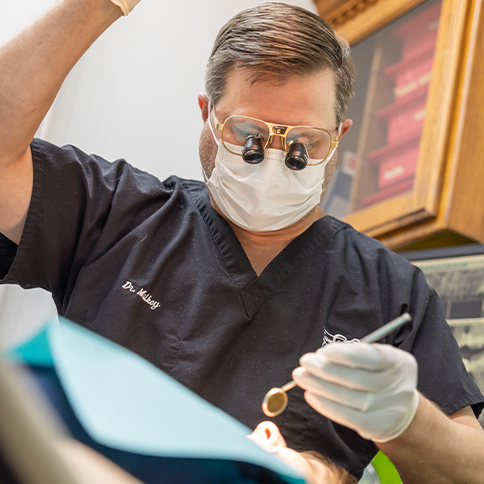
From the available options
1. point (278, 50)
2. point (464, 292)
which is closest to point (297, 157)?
point (278, 50)

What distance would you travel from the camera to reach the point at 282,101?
4.22 ft

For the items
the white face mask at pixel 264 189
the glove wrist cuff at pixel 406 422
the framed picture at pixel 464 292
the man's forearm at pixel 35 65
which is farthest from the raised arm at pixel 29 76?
the framed picture at pixel 464 292

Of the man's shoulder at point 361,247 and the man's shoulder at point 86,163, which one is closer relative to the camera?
the man's shoulder at point 86,163

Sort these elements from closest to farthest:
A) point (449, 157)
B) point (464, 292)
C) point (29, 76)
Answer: point (29, 76)
point (464, 292)
point (449, 157)

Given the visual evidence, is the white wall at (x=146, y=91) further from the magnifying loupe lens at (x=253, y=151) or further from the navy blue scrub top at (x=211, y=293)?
the magnifying loupe lens at (x=253, y=151)

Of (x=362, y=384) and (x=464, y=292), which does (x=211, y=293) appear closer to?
(x=362, y=384)

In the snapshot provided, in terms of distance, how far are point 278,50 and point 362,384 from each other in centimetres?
81

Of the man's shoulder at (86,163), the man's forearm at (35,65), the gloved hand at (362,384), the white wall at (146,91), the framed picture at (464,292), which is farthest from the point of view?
the white wall at (146,91)

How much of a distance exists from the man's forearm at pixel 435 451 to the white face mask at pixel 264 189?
0.54 m

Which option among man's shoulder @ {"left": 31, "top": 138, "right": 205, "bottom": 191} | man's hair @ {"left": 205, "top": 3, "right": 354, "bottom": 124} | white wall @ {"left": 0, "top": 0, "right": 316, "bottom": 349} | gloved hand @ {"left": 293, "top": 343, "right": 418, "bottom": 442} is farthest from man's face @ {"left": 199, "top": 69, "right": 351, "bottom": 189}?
white wall @ {"left": 0, "top": 0, "right": 316, "bottom": 349}

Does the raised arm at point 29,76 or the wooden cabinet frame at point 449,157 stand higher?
the raised arm at point 29,76

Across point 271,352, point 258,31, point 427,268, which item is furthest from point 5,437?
point 427,268

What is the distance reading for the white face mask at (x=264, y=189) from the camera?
1269 mm

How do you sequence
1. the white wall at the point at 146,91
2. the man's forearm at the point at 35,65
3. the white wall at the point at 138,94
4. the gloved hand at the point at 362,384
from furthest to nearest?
1. the white wall at the point at 146,91
2. the white wall at the point at 138,94
3. the man's forearm at the point at 35,65
4. the gloved hand at the point at 362,384
